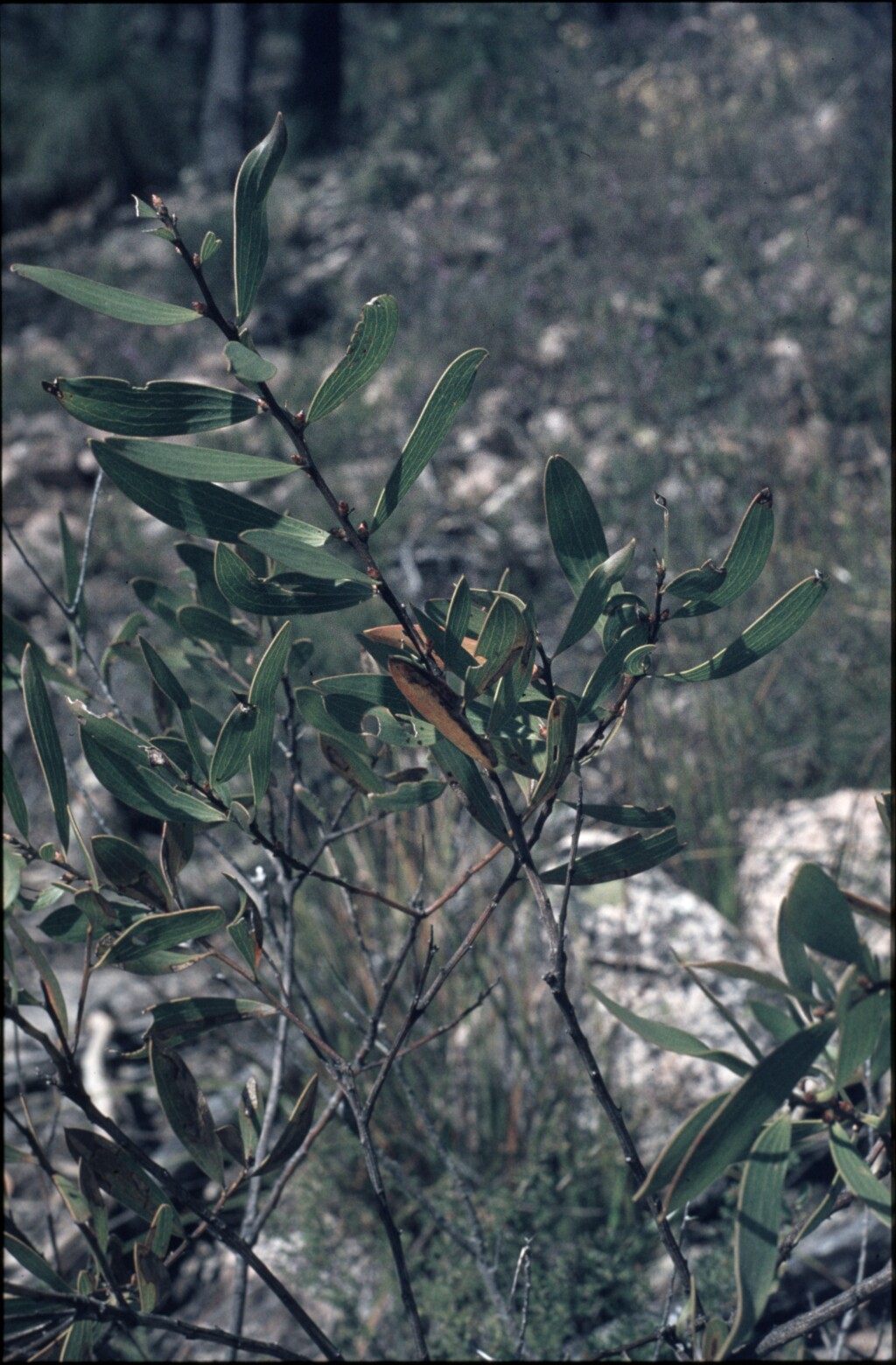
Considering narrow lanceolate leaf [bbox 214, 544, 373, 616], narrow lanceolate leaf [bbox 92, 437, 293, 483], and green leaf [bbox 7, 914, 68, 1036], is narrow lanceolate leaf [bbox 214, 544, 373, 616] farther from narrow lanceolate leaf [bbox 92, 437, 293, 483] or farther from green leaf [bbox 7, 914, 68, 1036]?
green leaf [bbox 7, 914, 68, 1036]

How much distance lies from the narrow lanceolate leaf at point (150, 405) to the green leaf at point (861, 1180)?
0.36 m

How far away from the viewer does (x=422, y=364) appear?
13.7 ft

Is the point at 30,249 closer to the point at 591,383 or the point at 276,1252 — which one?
the point at 591,383

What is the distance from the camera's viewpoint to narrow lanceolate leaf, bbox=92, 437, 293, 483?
15.0 inches

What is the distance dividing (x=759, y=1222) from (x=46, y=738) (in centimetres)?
34

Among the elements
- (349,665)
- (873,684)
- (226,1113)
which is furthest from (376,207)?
(226,1113)

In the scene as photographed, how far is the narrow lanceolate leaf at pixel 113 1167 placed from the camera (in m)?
0.47

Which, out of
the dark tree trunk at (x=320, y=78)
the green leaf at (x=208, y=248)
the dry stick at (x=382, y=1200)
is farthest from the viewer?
the dark tree trunk at (x=320, y=78)

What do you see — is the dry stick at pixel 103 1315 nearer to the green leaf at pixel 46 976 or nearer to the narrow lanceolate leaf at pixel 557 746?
the green leaf at pixel 46 976

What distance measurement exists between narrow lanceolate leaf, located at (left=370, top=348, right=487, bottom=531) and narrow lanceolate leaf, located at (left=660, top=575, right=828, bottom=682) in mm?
143

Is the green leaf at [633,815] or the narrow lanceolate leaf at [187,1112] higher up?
the green leaf at [633,815]

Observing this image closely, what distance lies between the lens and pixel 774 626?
1.40 feet

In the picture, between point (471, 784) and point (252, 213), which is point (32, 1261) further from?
point (252, 213)

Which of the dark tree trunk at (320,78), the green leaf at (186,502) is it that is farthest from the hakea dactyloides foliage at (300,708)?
the dark tree trunk at (320,78)
